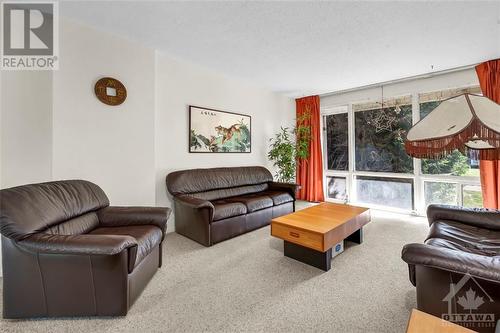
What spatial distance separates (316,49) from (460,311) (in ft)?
9.69

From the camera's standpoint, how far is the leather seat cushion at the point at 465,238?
1668 millimetres

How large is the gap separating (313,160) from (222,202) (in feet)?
9.36

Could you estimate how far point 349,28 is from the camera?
8.04 ft

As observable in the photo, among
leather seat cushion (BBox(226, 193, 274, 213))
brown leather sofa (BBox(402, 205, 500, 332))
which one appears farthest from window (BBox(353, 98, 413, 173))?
brown leather sofa (BBox(402, 205, 500, 332))

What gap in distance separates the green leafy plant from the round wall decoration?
2972 mm

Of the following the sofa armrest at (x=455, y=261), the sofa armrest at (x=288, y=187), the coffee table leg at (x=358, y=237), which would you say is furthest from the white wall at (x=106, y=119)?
the sofa armrest at (x=455, y=261)

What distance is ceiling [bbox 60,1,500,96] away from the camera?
7.01ft

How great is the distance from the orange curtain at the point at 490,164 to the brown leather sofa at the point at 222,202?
2781 mm

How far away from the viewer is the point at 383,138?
443cm

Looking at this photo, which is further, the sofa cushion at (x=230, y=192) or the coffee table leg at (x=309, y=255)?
the sofa cushion at (x=230, y=192)

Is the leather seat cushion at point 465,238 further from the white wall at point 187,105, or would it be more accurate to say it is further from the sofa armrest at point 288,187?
the white wall at point 187,105

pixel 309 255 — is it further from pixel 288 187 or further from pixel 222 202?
pixel 288 187

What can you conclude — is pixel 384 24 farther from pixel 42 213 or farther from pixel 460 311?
pixel 42 213

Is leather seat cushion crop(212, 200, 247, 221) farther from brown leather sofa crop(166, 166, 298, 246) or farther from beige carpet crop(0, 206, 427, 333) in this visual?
beige carpet crop(0, 206, 427, 333)
